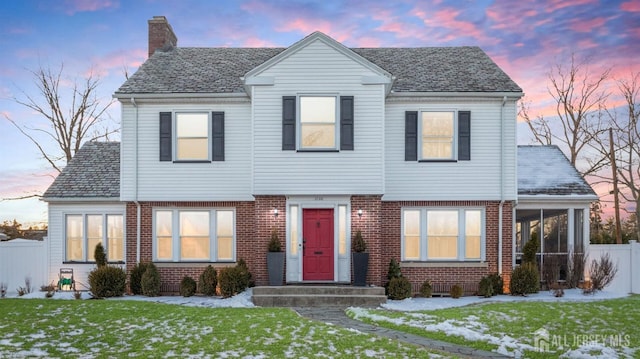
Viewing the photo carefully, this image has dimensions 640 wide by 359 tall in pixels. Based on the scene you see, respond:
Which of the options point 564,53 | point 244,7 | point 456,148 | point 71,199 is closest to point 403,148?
point 456,148

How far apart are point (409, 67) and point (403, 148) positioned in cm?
375

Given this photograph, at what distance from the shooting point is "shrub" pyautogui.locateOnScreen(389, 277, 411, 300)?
16.2 meters

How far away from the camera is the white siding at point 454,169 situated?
1761cm

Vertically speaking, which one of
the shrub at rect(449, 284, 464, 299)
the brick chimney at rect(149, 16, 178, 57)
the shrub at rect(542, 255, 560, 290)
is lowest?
the shrub at rect(449, 284, 464, 299)

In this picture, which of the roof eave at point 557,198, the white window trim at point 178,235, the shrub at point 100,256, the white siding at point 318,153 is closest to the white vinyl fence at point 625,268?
the roof eave at point 557,198

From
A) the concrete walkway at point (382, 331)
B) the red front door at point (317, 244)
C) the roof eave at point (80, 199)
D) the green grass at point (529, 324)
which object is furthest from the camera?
the roof eave at point (80, 199)

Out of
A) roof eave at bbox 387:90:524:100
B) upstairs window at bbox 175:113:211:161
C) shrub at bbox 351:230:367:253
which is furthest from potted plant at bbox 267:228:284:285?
roof eave at bbox 387:90:524:100

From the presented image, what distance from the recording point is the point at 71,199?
19.0m

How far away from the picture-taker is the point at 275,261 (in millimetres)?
16469

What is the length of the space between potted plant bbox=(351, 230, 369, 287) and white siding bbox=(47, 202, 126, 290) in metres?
8.77

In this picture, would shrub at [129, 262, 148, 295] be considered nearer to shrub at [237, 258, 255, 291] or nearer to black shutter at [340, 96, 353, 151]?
shrub at [237, 258, 255, 291]

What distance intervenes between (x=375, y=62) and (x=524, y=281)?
31.2 feet

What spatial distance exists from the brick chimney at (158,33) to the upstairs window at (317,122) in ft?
26.5

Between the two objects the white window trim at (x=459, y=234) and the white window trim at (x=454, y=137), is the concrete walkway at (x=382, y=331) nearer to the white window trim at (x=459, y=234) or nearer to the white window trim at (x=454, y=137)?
the white window trim at (x=459, y=234)
